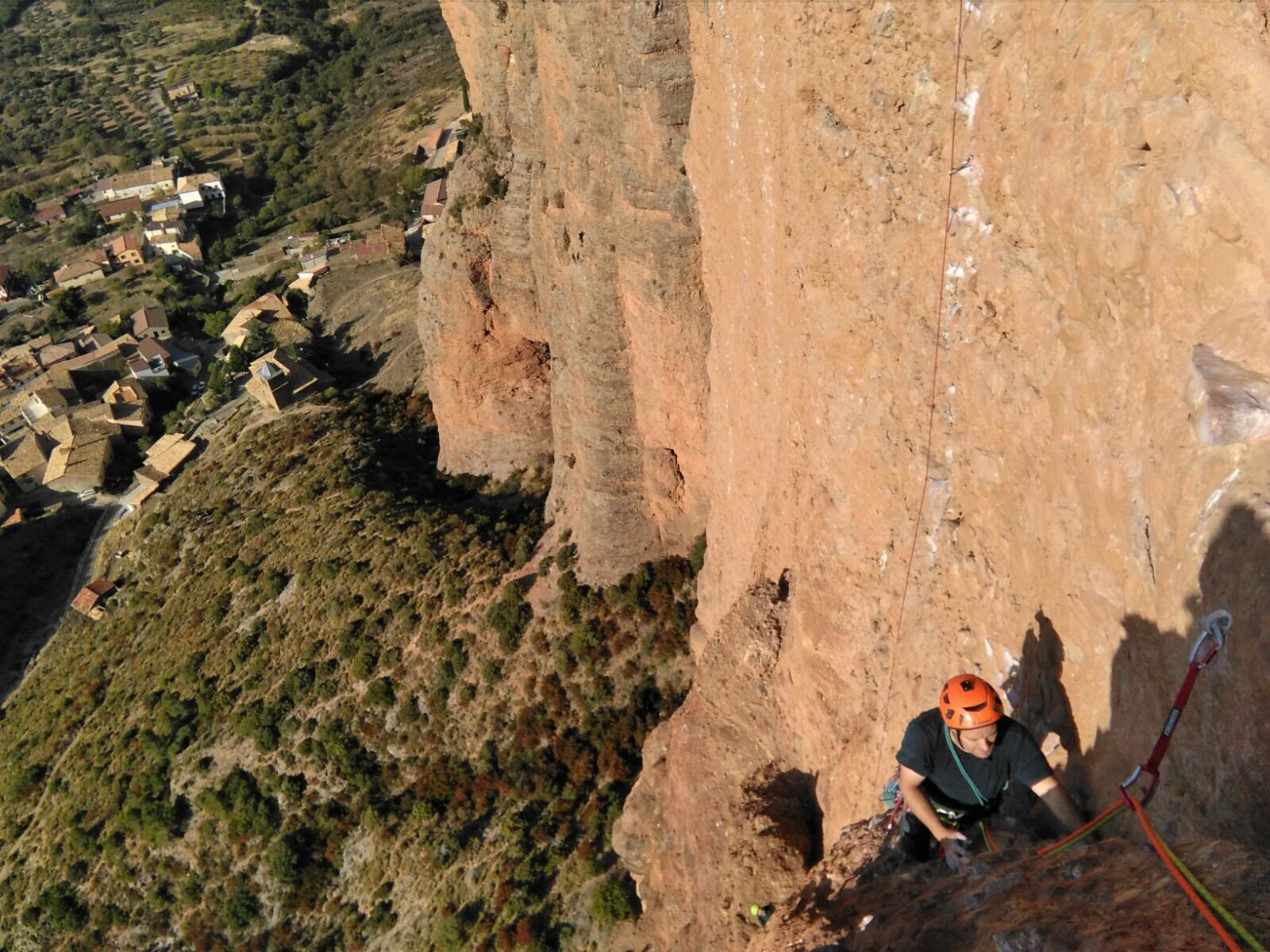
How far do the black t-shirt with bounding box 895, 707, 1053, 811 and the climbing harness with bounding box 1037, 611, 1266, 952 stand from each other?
25.9 inches

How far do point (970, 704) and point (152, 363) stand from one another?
228 ft

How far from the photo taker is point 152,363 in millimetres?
64688

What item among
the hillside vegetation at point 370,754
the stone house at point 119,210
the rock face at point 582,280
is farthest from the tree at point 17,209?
the rock face at point 582,280

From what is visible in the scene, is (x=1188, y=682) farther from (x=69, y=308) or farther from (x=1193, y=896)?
(x=69, y=308)

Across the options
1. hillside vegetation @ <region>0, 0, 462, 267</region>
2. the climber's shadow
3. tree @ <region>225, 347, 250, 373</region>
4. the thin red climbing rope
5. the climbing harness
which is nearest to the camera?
the climbing harness

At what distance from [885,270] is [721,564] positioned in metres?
11.2

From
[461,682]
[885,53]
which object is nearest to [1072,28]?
[885,53]

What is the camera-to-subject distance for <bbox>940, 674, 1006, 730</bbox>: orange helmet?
7598mm

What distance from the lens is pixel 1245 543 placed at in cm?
669

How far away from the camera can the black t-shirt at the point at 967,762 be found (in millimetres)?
7941

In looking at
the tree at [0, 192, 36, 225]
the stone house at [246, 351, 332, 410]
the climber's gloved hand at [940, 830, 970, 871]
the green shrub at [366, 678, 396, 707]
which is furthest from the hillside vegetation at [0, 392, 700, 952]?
the tree at [0, 192, 36, 225]

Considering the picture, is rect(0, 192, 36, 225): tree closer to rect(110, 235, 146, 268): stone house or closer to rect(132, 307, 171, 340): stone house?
rect(110, 235, 146, 268): stone house

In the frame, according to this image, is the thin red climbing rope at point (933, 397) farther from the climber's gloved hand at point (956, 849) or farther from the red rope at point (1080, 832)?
the red rope at point (1080, 832)

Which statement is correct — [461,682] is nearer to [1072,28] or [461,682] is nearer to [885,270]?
[885,270]
